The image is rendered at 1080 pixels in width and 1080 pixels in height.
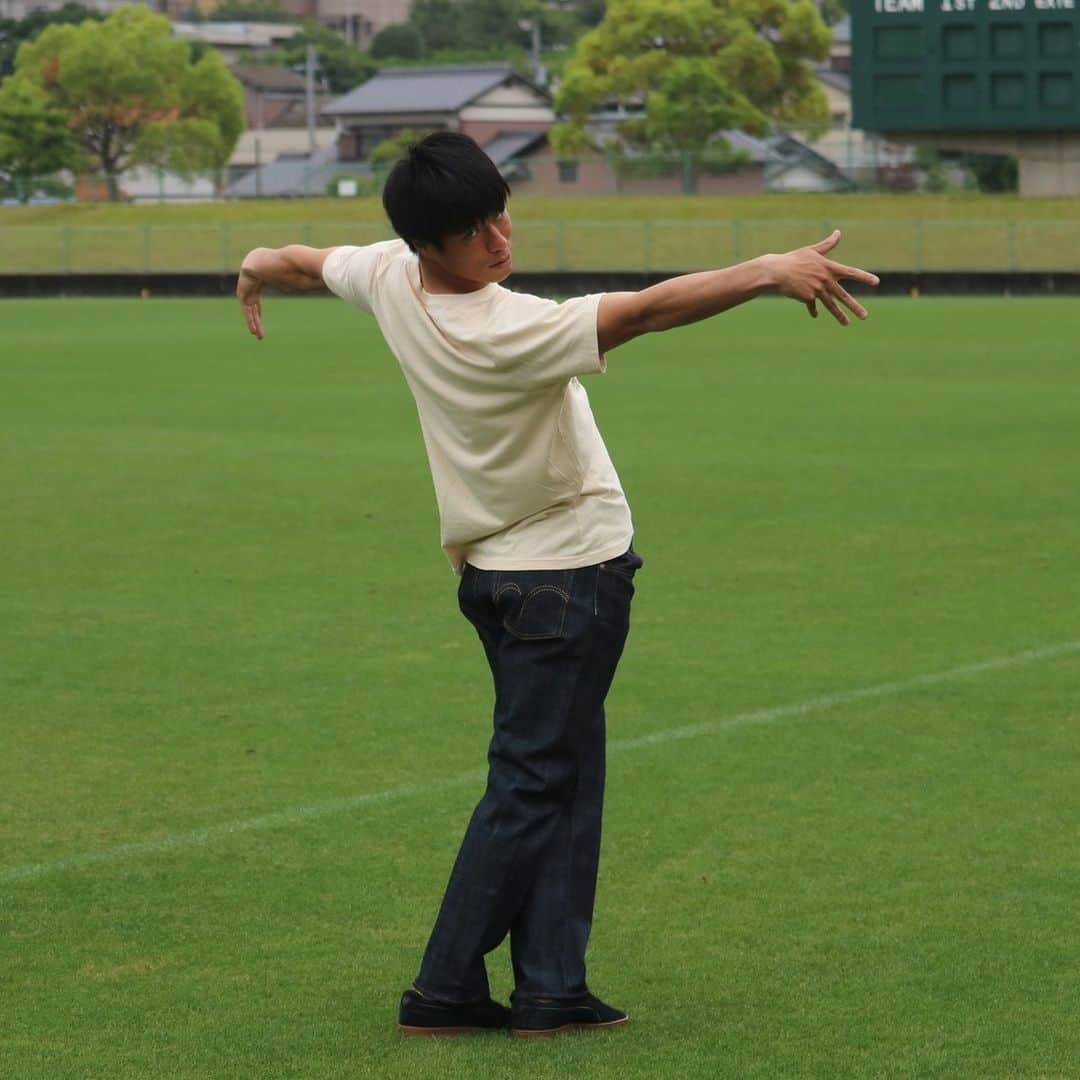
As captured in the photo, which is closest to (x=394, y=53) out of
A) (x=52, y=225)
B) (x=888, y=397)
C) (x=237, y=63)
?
(x=237, y=63)

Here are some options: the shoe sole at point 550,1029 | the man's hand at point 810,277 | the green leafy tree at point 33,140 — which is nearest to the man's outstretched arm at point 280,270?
the man's hand at point 810,277

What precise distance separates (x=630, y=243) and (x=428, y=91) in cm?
6700

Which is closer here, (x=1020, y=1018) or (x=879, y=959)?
(x=1020, y=1018)

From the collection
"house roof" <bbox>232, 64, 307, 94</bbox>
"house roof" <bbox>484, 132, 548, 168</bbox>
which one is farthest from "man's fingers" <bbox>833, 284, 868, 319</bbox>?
"house roof" <bbox>232, 64, 307, 94</bbox>

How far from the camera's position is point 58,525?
1294cm

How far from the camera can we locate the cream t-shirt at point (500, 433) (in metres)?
4.14

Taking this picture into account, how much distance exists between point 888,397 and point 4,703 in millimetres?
14464

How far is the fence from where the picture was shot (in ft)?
167

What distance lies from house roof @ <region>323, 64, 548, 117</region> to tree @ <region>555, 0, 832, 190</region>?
28231 mm

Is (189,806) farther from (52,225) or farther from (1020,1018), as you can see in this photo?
(52,225)

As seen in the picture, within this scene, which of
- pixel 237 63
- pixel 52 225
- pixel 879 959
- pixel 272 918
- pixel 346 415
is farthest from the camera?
pixel 237 63

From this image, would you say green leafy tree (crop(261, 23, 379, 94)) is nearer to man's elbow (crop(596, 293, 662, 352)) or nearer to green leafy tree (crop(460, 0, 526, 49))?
green leafy tree (crop(460, 0, 526, 49))

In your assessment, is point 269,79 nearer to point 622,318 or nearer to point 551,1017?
point 551,1017

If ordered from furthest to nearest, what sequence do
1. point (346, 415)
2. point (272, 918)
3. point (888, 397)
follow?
point (888, 397)
point (346, 415)
point (272, 918)
